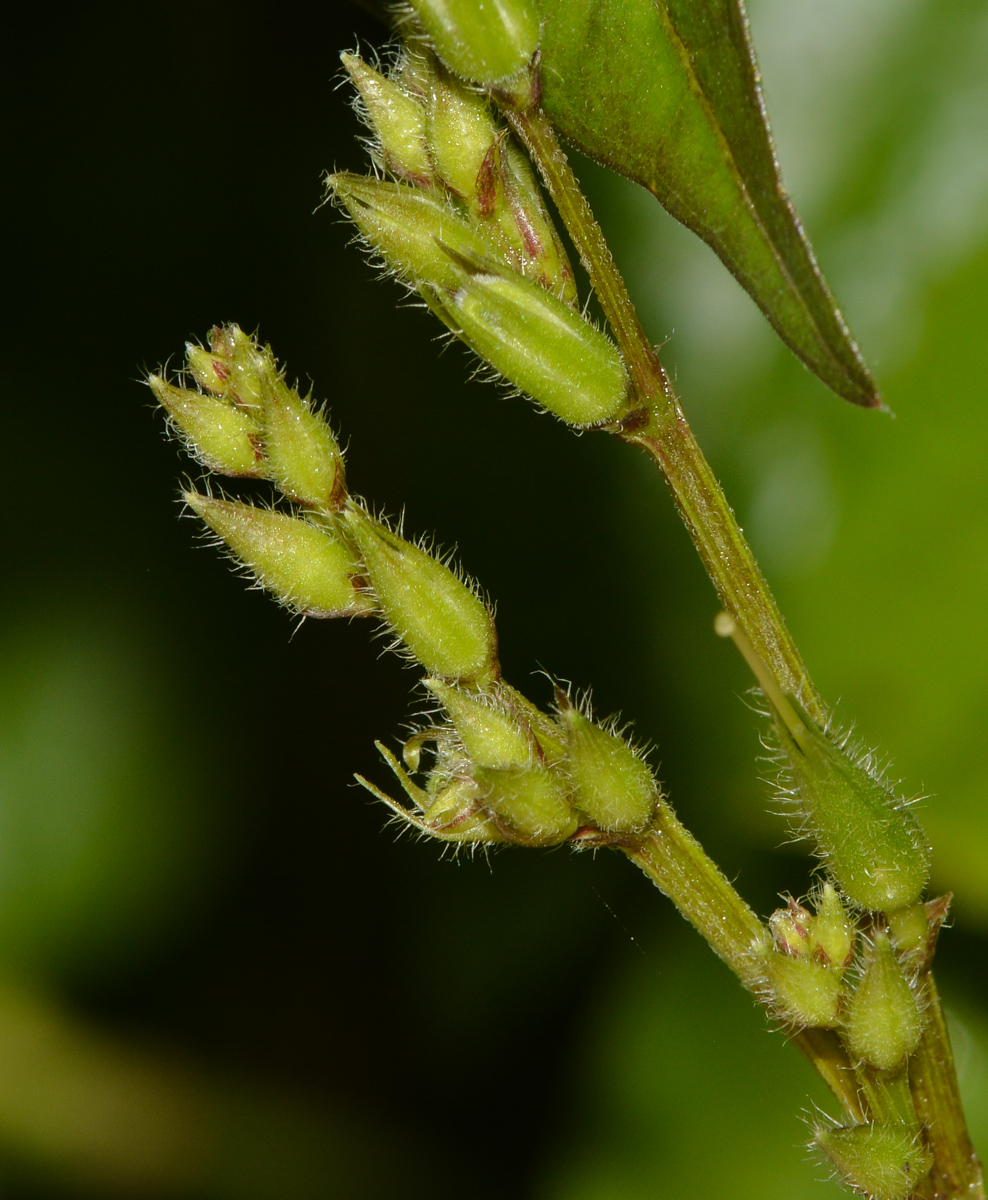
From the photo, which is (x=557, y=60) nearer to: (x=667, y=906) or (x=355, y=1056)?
(x=667, y=906)

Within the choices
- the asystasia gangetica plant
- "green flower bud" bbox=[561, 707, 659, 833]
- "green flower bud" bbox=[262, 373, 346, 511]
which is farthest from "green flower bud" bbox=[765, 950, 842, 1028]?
"green flower bud" bbox=[262, 373, 346, 511]

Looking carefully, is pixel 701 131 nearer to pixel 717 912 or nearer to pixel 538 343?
pixel 538 343

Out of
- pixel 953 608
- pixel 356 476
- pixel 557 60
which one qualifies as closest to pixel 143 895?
pixel 356 476

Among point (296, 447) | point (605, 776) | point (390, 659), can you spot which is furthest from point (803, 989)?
point (390, 659)

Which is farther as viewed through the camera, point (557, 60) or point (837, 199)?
point (837, 199)

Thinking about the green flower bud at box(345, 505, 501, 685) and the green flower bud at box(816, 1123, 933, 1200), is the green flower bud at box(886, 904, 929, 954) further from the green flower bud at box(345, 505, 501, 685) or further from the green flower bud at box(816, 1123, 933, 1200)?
the green flower bud at box(345, 505, 501, 685)

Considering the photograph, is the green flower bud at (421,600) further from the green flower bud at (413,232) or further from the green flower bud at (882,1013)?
the green flower bud at (882,1013)

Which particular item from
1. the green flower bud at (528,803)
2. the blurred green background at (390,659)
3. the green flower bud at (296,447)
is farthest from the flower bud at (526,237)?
the blurred green background at (390,659)
